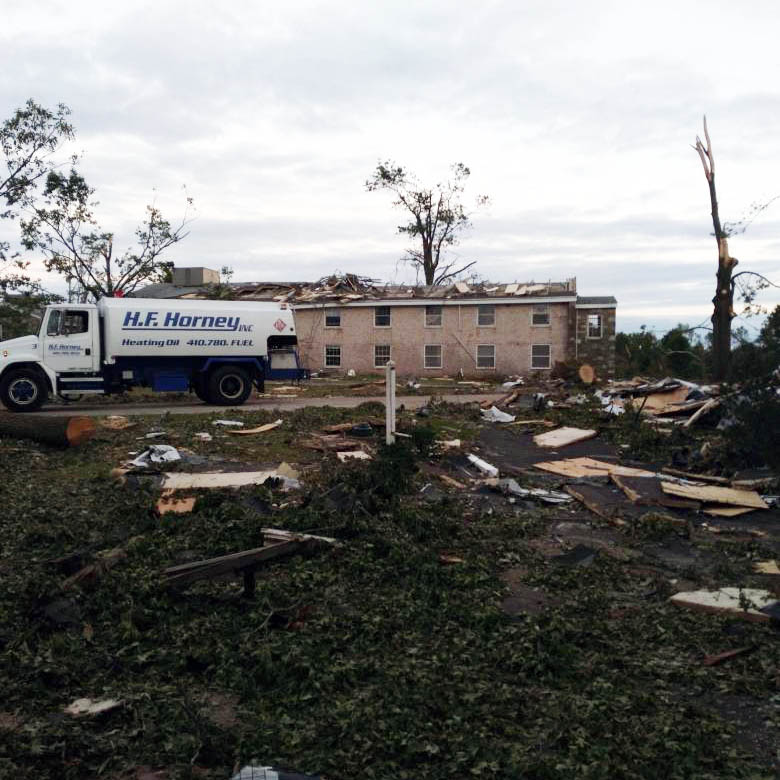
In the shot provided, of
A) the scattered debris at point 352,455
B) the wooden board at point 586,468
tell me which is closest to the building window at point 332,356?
the wooden board at point 586,468

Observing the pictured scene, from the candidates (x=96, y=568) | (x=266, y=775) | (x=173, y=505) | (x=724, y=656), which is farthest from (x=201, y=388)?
(x=266, y=775)

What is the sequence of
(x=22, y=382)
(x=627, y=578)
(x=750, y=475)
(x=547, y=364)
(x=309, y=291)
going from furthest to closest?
(x=309, y=291) → (x=547, y=364) → (x=22, y=382) → (x=750, y=475) → (x=627, y=578)

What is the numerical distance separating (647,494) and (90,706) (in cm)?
840

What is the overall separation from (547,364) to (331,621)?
101 ft

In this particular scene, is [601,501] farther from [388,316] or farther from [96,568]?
[388,316]

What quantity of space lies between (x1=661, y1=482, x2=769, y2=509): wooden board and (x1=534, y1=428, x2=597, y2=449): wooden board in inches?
161

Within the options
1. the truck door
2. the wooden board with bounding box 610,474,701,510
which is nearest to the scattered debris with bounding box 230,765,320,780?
the wooden board with bounding box 610,474,701,510

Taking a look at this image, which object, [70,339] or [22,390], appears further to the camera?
[70,339]

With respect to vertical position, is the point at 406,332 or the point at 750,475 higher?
the point at 406,332

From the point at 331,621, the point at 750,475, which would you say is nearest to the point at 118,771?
the point at 331,621

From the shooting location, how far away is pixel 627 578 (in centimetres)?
754

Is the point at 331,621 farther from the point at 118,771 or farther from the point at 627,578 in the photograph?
the point at 627,578

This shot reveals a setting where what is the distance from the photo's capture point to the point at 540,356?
35781mm

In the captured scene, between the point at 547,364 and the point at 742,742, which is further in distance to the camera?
the point at 547,364
